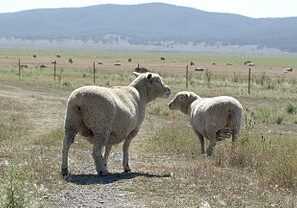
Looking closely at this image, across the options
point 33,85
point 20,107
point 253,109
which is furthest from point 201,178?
point 33,85

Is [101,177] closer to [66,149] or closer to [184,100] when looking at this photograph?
[66,149]

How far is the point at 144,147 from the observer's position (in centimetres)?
1816

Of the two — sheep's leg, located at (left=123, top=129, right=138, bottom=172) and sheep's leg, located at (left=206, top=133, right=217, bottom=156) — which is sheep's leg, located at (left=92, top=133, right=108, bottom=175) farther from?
sheep's leg, located at (left=206, top=133, right=217, bottom=156)

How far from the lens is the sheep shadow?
12.0 metres

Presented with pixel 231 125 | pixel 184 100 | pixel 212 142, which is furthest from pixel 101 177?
pixel 184 100

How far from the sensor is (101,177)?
Answer: 1260cm

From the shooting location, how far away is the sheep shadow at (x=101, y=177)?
12047 mm

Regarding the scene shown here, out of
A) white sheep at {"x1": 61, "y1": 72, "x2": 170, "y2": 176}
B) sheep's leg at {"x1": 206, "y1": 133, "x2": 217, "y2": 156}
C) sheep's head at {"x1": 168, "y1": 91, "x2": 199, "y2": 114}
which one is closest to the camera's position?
white sheep at {"x1": 61, "y1": 72, "x2": 170, "y2": 176}

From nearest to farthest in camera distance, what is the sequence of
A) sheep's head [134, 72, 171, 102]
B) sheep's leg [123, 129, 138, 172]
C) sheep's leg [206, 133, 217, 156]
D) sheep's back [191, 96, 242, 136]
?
1. sheep's leg [123, 129, 138, 172]
2. sheep's head [134, 72, 171, 102]
3. sheep's back [191, 96, 242, 136]
4. sheep's leg [206, 133, 217, 156]

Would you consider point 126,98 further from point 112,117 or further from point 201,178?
point 201,178

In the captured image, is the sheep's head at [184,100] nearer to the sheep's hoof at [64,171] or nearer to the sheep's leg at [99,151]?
the sheep's leg at [99,151]

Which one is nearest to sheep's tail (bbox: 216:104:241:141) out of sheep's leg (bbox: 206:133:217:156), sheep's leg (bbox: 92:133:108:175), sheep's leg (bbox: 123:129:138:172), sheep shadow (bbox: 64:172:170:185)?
sheep's leg (bbox: 206:133:217:156)

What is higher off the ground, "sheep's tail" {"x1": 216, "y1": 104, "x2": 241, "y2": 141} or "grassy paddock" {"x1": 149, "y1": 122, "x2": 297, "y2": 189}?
"sheep's tail" {"x1": 216, "y1": 104, "x2": 241, "y2": 141}

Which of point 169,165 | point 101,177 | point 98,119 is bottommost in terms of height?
point 169,165
